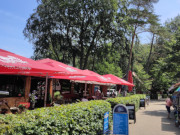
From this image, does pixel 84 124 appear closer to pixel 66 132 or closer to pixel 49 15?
pixel 66 132

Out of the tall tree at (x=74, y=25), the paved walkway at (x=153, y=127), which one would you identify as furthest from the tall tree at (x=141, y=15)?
the paved walkway at (x=153, y=127)

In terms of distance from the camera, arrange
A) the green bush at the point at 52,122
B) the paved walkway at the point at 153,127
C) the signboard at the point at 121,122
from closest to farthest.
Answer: the green bush at the point at 52,122 < the signboard at the point at 121,122 < the paved walkway at the point at 153,127

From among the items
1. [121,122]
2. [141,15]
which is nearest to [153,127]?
[121,122]

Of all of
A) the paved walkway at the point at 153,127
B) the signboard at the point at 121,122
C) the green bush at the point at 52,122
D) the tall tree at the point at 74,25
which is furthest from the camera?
the tall tree at the point at 74,25

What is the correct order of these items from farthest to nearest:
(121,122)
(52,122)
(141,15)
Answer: (141,15) < (121,122) < (52,122)

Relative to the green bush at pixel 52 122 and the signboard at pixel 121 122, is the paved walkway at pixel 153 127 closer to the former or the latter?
the signboard at pixel 121 122

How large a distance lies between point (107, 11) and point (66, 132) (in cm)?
1959

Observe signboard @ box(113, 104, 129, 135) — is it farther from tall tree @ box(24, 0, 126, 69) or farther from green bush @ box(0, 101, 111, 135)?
tall tree @ box(24, 0, 126, 69)

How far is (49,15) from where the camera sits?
22.0 m

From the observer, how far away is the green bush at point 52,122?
3.08 metres

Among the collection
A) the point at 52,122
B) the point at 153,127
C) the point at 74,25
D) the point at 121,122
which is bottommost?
the point at 153,127

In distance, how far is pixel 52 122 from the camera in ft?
12.1

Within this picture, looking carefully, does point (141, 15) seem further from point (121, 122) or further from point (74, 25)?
point (121, 122)

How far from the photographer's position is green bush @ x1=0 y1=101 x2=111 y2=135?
10.1 ft
